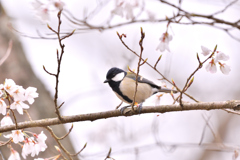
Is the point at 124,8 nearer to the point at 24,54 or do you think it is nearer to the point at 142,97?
the point at 142,97

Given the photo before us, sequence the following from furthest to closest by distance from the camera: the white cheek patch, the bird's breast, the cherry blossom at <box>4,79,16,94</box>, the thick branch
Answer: the white cheek patch, the bird's breast, the thick branch, the cherry blossom at <box>4,79,16,94</box>

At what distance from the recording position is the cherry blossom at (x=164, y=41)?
89.9 inches

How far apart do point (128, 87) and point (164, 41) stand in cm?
92

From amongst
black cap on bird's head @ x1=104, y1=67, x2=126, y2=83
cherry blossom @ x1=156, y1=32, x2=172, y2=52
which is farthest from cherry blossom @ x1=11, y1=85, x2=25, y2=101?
black cap on bird's head @ x1=104, y1=67, x2=126, y2=83

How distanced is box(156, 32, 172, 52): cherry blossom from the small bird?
2.50 ft

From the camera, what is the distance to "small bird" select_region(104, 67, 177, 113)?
3.08m

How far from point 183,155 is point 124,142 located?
214cm


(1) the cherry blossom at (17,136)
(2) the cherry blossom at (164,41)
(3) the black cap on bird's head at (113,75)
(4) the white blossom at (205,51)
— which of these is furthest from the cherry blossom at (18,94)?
(3) the black cap on bird's head at (113,75)

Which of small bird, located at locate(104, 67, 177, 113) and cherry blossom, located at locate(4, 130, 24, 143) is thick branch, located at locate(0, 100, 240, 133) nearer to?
cherry blossom, located at locate(4, 130, 24, 143)

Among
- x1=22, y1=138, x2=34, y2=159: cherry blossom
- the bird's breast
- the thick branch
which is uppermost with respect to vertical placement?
the thick branch

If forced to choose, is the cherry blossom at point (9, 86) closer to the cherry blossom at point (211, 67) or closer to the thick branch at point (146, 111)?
the thick branch at point (146, 111)

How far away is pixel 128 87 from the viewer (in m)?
3.09

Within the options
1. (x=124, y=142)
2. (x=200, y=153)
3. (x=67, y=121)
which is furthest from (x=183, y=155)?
(x=67, y=121)

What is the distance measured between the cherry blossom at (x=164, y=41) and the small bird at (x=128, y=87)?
0.76m
